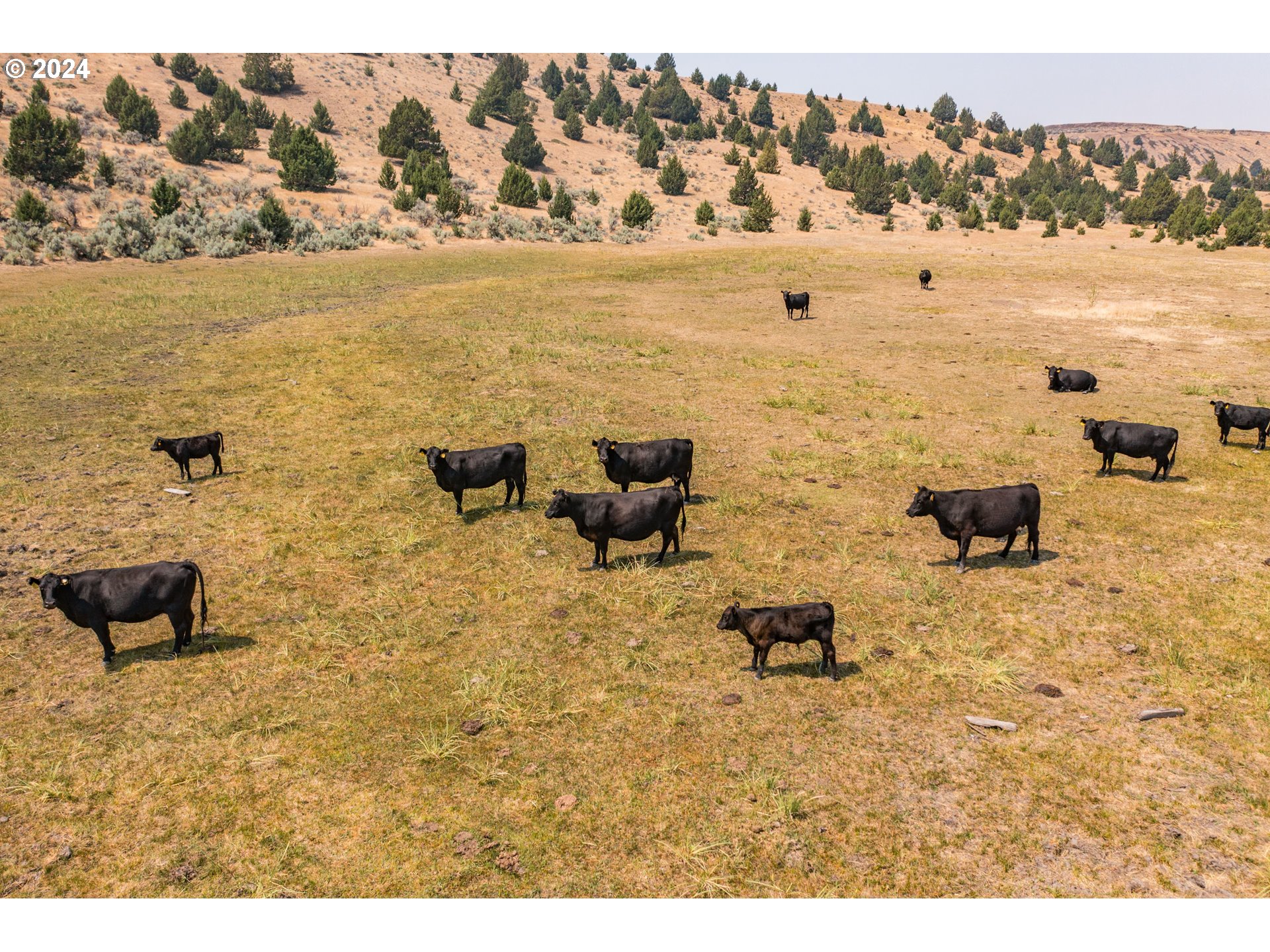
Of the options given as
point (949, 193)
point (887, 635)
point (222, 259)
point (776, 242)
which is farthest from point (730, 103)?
point (887, 635)

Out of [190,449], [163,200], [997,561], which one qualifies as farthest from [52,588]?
[163,200]

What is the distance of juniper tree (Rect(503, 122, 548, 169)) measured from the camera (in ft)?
348

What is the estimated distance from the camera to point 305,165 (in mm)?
70312

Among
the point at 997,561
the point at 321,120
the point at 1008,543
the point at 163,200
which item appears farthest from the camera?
the point at 321,120

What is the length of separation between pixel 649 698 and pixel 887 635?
3.66 m

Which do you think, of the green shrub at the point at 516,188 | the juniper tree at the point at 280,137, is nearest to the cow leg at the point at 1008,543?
the green shrub at the point at 516,188

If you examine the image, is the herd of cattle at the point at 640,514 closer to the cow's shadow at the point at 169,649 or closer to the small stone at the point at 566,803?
the cow's shadow at the point at 169,649

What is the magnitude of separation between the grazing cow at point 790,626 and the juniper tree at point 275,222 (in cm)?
5479

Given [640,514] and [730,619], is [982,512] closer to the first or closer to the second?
[730,619]

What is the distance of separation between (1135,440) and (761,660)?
451 inches

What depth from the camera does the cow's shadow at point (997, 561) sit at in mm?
12672

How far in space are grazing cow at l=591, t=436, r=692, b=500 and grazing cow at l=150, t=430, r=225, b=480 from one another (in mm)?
8771

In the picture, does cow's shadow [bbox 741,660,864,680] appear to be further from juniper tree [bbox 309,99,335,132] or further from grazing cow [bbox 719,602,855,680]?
juniper tree [bbox 309,99,335,132]

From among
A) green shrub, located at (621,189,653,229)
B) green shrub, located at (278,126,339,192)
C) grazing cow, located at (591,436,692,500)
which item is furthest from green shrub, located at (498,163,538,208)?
grazing cow, located at (591,436,692,500)
